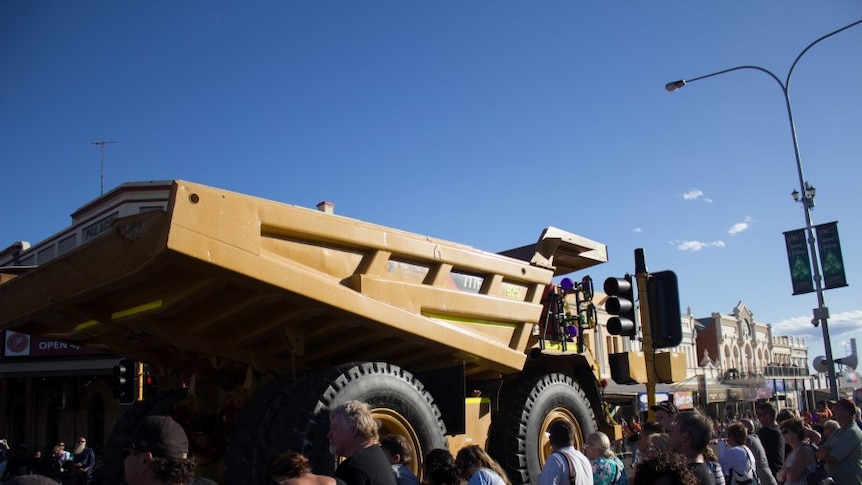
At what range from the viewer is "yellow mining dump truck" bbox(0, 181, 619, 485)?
494 centimetres

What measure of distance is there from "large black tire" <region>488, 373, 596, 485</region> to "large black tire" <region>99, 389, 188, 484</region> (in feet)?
11.1

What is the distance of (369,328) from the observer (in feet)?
19.3

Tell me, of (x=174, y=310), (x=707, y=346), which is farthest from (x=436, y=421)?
(x=707, y=346)

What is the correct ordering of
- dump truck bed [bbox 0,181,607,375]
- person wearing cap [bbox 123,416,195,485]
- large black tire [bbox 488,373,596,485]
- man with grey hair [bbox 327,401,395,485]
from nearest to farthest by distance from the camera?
person wearing cap [bbox 123,416,195,485] → man with grey hair [bbox 327,401,395,485] → dump truck bed [bbox 0,181,607,375] → large black tire [bbox 488,373,596,485]

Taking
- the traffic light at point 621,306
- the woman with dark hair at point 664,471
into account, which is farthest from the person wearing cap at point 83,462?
the woman with dark hair at point 664,471

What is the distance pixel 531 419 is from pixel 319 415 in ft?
10.1

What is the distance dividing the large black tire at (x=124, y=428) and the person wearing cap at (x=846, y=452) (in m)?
5.83

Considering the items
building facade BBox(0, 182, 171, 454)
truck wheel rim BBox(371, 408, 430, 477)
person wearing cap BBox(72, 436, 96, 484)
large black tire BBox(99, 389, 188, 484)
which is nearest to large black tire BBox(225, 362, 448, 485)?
truck wheel rim BBox(371, 408, 430, 477)

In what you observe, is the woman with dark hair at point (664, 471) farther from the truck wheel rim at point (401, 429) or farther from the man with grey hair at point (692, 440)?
the truck wheel rim at point (401, 429)

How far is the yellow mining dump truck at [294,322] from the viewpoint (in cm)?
494

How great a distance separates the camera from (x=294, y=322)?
18.6ft

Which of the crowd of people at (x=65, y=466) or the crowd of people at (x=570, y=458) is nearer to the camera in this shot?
the crowd of people at (x=570, y=458)

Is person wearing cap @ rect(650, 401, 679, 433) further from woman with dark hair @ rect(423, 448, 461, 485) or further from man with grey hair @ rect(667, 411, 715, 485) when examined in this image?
woman with dark hair @ rect(423, 448, 461, 485)

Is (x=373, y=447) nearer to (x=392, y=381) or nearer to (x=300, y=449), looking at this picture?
(x=300, y=449)
